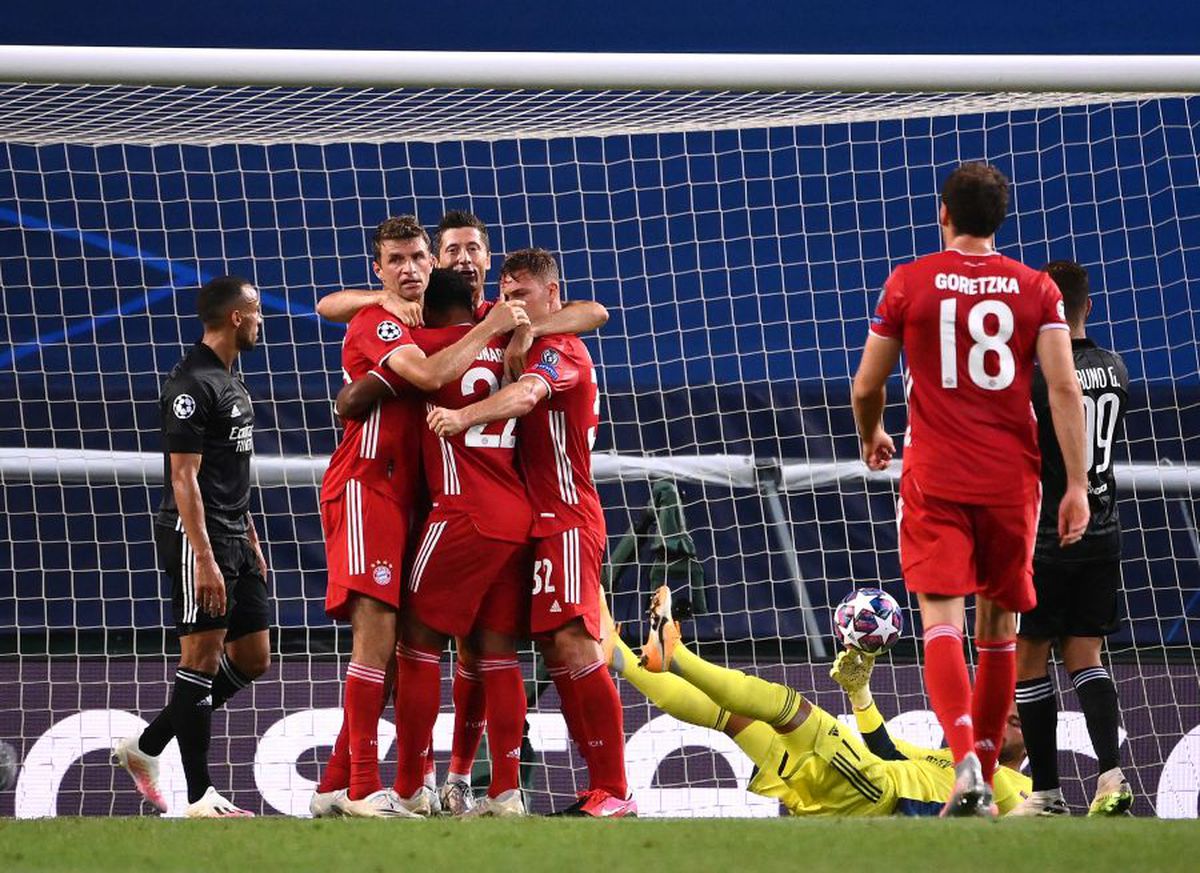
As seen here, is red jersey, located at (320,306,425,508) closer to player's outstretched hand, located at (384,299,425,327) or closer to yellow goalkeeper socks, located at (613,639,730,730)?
player's outstretched hand, located at (384,299,425,327)

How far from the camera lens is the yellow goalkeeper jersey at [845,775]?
223 inches

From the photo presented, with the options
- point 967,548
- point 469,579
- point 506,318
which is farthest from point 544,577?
point 967,548

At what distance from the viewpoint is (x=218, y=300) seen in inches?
207

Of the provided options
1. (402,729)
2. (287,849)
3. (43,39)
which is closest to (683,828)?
(287,849)

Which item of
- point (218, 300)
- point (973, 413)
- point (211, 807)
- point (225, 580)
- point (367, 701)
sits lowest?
point (211, 807)

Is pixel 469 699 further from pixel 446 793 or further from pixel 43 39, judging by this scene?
pixel 43 39

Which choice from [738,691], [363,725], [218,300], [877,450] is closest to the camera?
[877,450]

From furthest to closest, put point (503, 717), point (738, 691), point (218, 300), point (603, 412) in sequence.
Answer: point (603, 412), point (738, 691), point (218, 300), point (503, 717)

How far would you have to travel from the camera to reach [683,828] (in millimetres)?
3643

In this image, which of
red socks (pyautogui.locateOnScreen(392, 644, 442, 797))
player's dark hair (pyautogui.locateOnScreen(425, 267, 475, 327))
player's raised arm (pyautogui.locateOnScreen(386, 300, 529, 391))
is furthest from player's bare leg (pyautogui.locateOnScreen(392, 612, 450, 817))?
player's dark hair (pyautogui.locateOnScreen(425, 267, 475, 327))

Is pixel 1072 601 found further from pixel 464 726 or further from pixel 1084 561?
pixel 464 726

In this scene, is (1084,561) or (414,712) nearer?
(414,712)

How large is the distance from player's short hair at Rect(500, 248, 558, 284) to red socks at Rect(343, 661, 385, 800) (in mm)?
1269

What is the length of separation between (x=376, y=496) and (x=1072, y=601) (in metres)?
2.24
